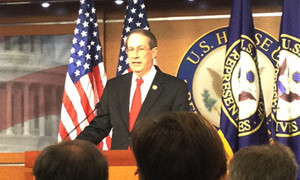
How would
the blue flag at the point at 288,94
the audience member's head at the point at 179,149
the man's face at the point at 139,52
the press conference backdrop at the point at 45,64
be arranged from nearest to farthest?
the audience member's head at the point at 179,149 → the man's face at the point at 139,52 → the blue flag at the point at 288,94 → the press conference backdrop at the point at 45,64

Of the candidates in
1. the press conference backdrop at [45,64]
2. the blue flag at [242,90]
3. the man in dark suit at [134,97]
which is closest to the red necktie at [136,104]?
the man in dark suit at [134,97]

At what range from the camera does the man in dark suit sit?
402 cm

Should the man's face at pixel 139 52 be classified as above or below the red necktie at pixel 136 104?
above

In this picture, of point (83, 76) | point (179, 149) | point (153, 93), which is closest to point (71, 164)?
point (179, 149)

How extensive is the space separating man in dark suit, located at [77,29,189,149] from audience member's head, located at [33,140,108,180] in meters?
2.27

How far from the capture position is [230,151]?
17.1ft

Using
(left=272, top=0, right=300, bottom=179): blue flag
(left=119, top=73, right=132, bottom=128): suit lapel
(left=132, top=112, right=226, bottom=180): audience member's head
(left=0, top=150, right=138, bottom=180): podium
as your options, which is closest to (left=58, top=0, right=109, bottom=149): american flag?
(left=119, top=73, right=132, bottom=128): suit lapel

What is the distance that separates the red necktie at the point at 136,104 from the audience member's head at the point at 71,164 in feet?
7.93

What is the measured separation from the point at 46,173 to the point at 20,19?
5.34m

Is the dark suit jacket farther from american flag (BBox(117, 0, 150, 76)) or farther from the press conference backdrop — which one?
the press conference backdrop

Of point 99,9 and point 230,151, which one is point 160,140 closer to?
point 230,151

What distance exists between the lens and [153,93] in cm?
410

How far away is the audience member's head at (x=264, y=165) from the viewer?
1701mm

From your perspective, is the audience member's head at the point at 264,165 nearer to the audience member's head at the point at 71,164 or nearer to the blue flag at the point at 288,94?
the audience member's head at the point at 71,164
